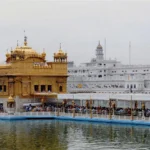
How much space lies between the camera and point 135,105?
39562 mm

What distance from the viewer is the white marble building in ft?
275

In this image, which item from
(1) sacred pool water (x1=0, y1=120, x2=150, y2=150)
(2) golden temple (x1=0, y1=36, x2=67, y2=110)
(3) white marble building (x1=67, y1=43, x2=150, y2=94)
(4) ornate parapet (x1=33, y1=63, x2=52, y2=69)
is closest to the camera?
(1) sacred pool water (x1=0, y1=120, x2=150, y2=150)

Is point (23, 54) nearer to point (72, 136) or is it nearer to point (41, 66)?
point (41, 66)

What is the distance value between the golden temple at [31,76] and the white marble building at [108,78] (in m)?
31.0

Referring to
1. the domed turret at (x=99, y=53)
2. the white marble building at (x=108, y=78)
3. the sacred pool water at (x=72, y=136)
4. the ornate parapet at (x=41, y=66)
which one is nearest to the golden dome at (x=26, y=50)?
the ornate parapet at (x=41, y=66)

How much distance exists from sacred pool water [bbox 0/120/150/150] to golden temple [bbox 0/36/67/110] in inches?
398

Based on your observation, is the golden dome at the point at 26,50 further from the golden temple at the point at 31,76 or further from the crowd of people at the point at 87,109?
the crowd of people at the point at 87,109

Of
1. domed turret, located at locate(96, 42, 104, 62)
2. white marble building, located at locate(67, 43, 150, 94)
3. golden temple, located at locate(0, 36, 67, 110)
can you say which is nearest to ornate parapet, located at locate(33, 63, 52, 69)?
golden temple, located at locate(0, 36, 67, 110)

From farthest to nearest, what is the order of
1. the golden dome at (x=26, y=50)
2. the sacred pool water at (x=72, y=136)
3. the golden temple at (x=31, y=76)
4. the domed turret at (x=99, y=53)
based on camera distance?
the domed turret at (x=99, y=53)
the golden dome at (x=26, y=50)
the golden temple at (x=31, y=76)
the sacred pool water at (x=72, y=136)

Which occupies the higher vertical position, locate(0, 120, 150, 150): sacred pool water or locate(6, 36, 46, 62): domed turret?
locate(6, 36, 46, 62): domed turret

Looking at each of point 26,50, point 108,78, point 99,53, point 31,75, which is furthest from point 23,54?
point 99,53

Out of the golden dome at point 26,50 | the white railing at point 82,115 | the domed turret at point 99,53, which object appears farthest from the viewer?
the domed turret at point 99,53

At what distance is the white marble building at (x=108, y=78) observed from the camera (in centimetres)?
8369

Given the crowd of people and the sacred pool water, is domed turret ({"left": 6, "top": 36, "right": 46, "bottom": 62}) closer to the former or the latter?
the crowd of people
